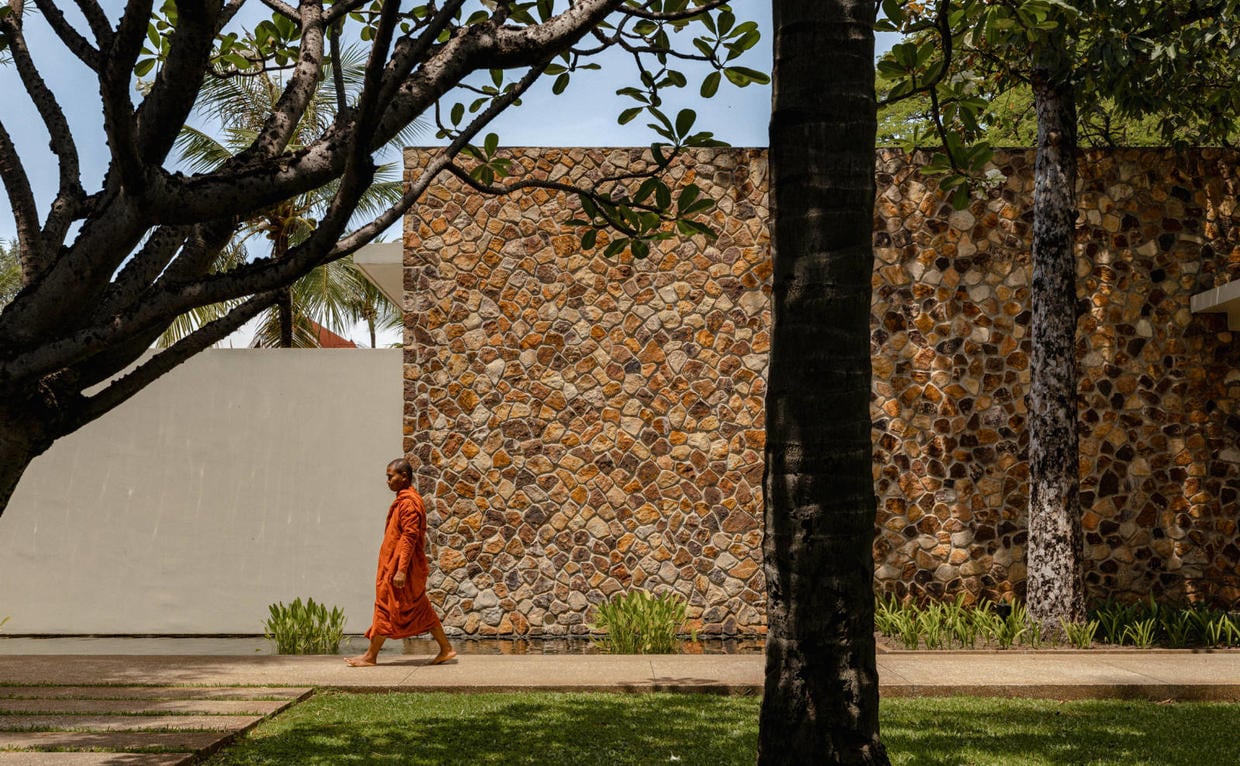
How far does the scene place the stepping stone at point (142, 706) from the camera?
714 cm

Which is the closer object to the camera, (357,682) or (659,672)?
(357,682)

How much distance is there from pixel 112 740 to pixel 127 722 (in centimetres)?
60

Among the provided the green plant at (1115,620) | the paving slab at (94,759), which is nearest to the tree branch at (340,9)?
the paving slab at (94,759)

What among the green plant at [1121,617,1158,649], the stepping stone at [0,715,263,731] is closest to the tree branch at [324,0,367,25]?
the stepping stone at [0,715,263,731]

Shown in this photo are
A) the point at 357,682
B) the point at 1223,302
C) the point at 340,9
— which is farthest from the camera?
the point at 1223,302

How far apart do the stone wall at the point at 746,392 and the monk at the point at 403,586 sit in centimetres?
201

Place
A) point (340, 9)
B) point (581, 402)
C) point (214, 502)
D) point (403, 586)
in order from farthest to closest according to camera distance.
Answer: point (214, 502) < point (581, 402) < point (403, 586) < point (340, 9)

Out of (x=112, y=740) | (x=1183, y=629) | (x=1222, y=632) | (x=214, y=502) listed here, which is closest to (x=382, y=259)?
(x=214, y=502)

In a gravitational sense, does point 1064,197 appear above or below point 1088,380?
above

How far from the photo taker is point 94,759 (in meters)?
5.72

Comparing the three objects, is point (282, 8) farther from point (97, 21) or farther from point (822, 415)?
point (822, 415)

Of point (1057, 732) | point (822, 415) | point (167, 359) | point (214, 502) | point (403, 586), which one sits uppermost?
point (167, 359)

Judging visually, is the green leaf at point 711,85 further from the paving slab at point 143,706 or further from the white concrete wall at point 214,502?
the white concrete wall at point 214,502

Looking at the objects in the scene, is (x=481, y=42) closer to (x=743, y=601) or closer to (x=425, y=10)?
(x=425, y=10)
